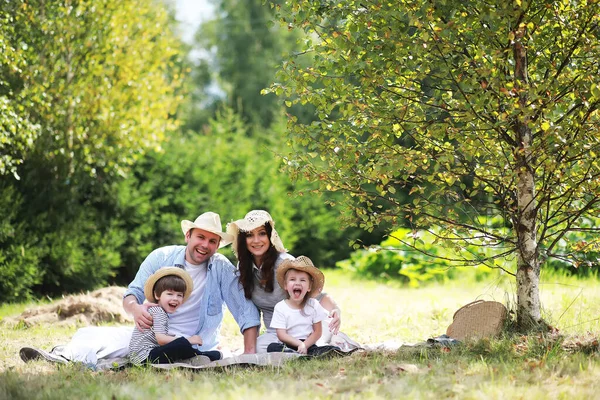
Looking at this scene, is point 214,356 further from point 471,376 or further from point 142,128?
point 142,128

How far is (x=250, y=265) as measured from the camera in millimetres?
5578

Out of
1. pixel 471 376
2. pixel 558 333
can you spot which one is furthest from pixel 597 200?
pixel 471 376

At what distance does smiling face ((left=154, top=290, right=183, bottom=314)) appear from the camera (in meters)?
5.06

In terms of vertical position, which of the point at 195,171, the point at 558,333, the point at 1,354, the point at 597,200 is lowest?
the point at 1,354

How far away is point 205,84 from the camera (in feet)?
86.2

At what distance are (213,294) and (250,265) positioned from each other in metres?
0.36

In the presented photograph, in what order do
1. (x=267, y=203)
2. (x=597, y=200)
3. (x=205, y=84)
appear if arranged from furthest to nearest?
(x=205, y=84) < (x=267, y=203) < (x=597, y=200)

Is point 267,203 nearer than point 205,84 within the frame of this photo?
Yes

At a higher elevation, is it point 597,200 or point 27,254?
point 597,200

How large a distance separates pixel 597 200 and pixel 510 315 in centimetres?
106

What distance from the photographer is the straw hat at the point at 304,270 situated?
5.21m

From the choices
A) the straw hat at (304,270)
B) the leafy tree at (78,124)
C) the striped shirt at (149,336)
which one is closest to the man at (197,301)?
the striped shirt at (149,336)

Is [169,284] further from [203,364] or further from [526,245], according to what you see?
[526,245]

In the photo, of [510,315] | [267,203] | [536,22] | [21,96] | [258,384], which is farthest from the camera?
[267,203]
